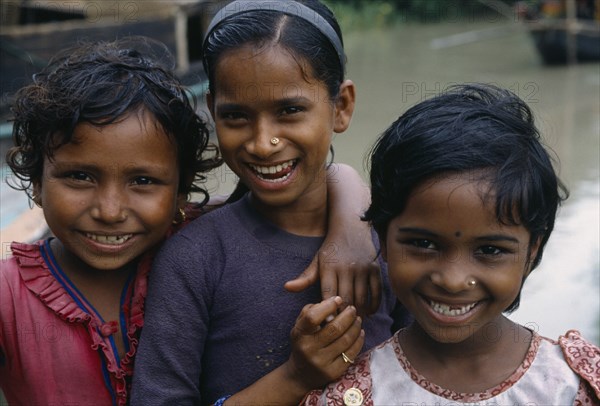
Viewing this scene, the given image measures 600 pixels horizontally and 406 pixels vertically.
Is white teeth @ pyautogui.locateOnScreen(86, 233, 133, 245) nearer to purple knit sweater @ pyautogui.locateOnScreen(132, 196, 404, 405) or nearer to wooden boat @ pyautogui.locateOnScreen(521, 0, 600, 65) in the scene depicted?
purple knit sweater @ pyautogui.locateOnScreen(132, 196, 404, 405)

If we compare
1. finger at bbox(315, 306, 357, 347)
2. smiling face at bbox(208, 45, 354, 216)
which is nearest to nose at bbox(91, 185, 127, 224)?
smiling face at bbox(208, 45, 354, 216)

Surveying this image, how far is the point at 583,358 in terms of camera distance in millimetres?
1362

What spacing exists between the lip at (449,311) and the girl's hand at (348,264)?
167 mm

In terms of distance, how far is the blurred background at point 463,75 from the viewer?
3668 millimetres

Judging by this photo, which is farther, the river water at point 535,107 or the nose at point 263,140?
the river water at point 535,107

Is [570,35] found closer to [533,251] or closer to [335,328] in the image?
[533,251]

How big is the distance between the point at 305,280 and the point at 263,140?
295 mm

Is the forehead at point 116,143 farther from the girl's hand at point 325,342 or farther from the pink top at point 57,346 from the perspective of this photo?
the girl's hand at point 325,342

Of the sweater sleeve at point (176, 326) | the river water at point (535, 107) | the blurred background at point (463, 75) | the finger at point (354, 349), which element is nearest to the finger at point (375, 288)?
the finger at point (354, 349)

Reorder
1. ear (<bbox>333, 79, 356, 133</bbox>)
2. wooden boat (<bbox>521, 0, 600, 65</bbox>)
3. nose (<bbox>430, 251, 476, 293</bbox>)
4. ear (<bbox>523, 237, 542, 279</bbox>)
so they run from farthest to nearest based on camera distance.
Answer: wooden boat (<bbox>521, 0, 600, 65</bbox>) → ear (<bbox>333, 79, 356, 133</bbox>) → ear (<bbox>523, 237, 542, 279</bbox>) → nose (<bbox>430, 251, 476, 293</bbox>)

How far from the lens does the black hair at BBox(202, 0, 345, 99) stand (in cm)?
158

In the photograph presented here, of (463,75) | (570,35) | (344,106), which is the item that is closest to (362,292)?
(344,106)

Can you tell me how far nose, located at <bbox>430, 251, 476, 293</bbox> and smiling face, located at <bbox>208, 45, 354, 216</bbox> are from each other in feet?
1.35

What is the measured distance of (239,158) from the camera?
1613mm
